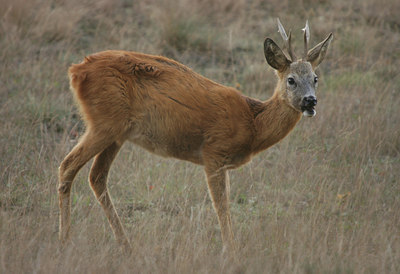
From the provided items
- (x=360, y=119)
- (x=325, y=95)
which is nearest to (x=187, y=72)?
(x=360, y=119)

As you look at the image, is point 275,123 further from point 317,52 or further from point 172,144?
point 172,144

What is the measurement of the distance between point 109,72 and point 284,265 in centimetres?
243

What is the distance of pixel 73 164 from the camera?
5.43 m

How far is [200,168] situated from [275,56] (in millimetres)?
1845

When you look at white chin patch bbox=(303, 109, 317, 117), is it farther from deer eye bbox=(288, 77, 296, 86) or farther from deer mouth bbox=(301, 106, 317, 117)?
deer eye bbox=(288, 77, 296, 86)

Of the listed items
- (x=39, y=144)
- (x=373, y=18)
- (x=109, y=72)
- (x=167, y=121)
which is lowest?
(x=39, y=144)

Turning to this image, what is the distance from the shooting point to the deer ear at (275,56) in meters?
5.72

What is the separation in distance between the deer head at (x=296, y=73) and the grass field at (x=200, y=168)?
1031 millimetres

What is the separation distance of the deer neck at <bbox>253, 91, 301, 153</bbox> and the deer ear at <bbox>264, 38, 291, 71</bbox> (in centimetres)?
35

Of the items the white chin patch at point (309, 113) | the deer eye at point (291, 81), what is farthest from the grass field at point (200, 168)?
the deer eye at point (291, 81)

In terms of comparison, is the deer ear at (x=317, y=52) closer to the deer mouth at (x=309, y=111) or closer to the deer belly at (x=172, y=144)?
the deer mouth at (x=309, y=111)

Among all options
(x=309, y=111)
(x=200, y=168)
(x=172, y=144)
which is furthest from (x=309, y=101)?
(x=200, y=168)

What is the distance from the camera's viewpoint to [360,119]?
7863 millimetres

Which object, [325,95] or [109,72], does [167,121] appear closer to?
[109,72]
